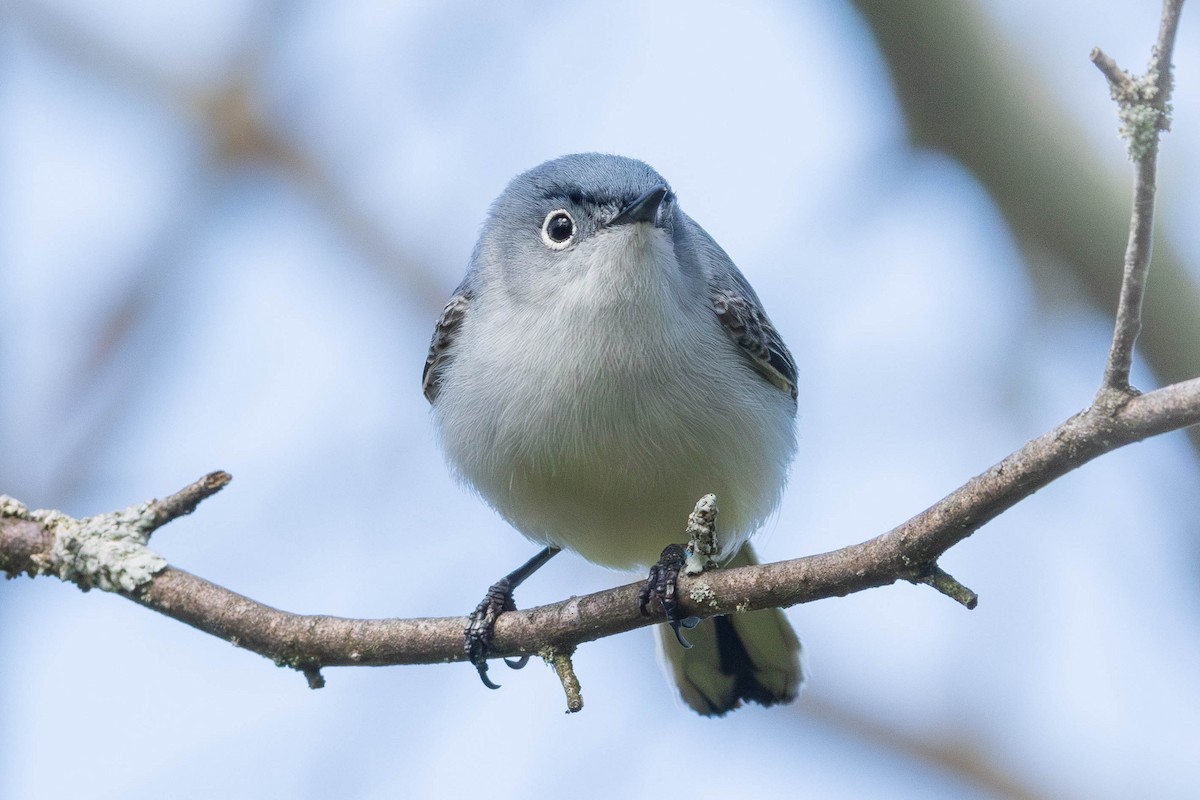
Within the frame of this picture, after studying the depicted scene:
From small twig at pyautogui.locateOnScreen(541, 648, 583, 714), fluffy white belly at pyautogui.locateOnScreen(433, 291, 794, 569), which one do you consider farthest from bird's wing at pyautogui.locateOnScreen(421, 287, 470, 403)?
small twig at pyautogui.locateOnScreen(541, 648, 583, 714)

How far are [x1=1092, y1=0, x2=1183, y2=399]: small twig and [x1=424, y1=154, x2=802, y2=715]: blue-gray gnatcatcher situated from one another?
1.71m

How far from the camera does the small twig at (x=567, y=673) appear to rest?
115 inches

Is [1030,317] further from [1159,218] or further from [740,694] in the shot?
[740,694]

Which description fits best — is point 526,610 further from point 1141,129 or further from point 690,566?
point 1141,129

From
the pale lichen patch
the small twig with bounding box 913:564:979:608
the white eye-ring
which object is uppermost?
the white eye-ring

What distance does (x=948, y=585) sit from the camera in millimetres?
2418

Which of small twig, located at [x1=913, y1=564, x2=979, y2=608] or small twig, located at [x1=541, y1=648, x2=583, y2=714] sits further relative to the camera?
small twig, located at [x1=541, y1=648, x2=583, y2=714]

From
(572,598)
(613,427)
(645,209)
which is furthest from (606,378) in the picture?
(572,598)

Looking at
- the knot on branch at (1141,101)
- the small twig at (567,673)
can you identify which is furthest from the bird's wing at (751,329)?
the knot on branch at (1141,101)

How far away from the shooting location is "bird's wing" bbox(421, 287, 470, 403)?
4.36 meters

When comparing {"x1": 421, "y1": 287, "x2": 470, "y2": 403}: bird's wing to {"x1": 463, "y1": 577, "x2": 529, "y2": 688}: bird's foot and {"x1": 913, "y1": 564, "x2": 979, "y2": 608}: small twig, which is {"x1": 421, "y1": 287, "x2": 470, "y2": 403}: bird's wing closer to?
{"x1": 463, "y1": 577, "x2": 529, "y2": 688}: bird's foot

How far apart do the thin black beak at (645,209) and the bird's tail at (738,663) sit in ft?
5.39

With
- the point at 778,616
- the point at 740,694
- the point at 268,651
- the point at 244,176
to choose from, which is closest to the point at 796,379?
the point at 778,616

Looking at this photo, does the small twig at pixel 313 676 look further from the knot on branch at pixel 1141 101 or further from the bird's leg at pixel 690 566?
the knot on branch at pixel 1141 101
